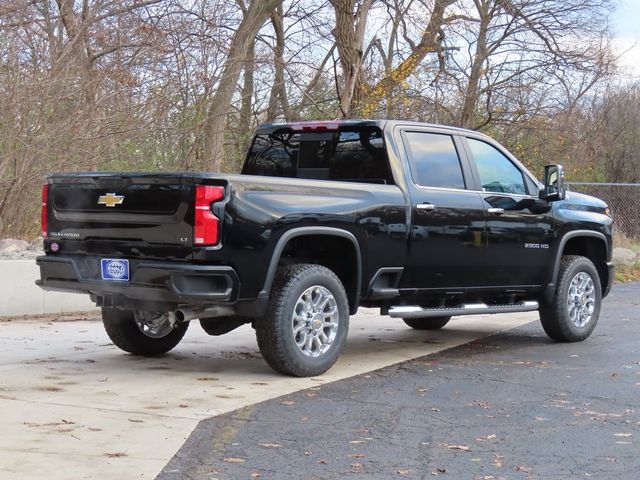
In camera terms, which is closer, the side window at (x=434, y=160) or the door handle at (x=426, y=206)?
the door handle at (x=426, y=206)

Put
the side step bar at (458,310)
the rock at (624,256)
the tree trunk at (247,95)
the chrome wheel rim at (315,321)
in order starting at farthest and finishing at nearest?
the rock at (624,256) → the tree trunk at (247,95) → the side step bar at (458,310) → the chrome wheel rim at (315,321)

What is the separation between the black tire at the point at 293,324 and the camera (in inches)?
287

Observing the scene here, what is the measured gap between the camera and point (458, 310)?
28.8ft

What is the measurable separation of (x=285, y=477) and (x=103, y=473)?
0.89 meters

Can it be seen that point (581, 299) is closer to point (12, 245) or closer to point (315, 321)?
point (315, 321)

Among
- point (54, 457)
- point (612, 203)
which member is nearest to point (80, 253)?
point (54, 457)

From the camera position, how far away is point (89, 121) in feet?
43.4

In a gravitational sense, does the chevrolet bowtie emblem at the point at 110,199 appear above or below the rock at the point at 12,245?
above

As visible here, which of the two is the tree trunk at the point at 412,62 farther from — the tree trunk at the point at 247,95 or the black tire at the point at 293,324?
the black tire at the point at 293,324

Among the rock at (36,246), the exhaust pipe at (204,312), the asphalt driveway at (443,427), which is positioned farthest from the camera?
the rock at (36,246)

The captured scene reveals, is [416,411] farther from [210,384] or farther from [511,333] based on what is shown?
[511,333]

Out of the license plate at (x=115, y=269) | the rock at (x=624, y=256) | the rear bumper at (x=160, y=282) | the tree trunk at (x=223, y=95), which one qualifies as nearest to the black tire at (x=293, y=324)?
the rear bumper at (x=160, y=282)

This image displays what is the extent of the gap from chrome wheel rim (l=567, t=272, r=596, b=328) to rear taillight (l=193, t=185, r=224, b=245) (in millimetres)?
4325

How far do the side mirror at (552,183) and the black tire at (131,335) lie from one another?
363 centimetres
